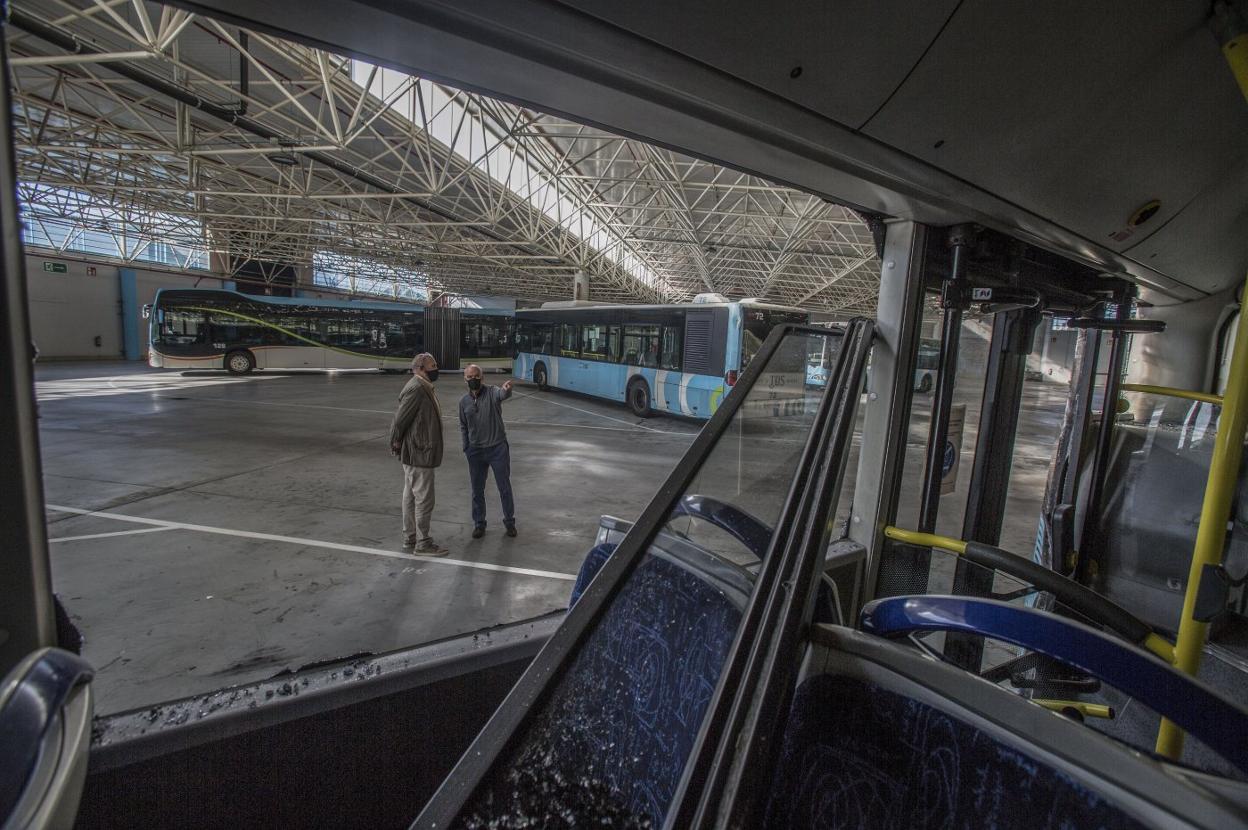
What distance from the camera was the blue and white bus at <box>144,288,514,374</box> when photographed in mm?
17312

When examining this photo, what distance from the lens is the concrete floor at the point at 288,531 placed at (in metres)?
3.29

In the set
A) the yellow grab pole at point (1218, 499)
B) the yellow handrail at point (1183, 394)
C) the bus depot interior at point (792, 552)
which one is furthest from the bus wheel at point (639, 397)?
the yellow grab pole at point (1218, 499)

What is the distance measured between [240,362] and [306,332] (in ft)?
7.46

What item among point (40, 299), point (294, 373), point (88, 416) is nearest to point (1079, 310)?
point (88, 416)

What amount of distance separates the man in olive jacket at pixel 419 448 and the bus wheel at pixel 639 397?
7.98 m

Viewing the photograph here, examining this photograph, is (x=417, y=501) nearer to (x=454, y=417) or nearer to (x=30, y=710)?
(x=30, y=710)

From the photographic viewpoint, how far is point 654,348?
39.3 ft

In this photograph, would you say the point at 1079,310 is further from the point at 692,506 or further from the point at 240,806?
the point at 240,806

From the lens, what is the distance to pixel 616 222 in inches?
828

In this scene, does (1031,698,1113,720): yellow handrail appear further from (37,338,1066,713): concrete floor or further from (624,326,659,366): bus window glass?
(624,326,659,366): bus window glass

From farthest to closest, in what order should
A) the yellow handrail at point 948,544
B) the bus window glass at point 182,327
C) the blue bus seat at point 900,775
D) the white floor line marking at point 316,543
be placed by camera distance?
1. the bus window glass at point 182,327
2. the white floor line marking at point 316,543
3. the yellow handrail at point 948,544
4. the blue bus seat at point 900,775

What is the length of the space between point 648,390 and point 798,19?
11.1 m

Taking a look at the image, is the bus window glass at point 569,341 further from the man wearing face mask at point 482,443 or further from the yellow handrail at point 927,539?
the yellow handrail at point 927,539

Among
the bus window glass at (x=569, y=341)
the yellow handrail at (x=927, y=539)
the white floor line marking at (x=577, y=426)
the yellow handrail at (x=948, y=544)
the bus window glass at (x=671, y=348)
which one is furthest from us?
the bus window glass at (x=569, y=341)
